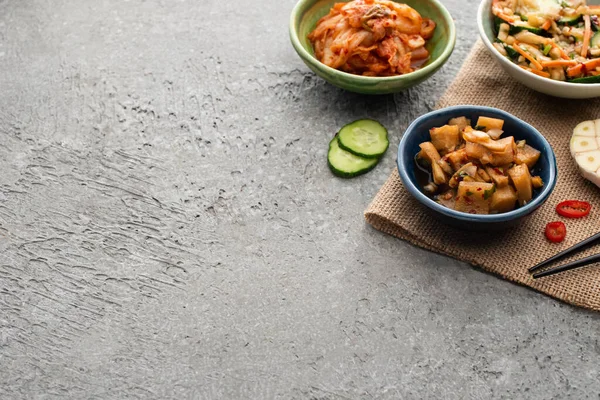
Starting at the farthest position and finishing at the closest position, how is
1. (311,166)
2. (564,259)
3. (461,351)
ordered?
(311,166) → (564,259) → (461,351)

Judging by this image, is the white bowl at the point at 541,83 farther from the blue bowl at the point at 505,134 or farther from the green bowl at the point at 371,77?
the blue bowl at the point at 505,134

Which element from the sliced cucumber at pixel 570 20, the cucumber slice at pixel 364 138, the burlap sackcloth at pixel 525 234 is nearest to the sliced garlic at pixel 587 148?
the burlap sackcloth at pixel 525 234

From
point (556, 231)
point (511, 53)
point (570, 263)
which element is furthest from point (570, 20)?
point (570, 263)

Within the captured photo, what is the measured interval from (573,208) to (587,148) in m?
0.32

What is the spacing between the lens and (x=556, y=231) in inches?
120

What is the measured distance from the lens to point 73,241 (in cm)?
308

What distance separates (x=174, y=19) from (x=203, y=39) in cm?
28

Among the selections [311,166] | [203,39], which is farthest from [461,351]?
[203,39]

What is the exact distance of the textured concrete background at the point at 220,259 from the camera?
8.79ft

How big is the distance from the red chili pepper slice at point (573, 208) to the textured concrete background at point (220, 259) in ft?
1.49

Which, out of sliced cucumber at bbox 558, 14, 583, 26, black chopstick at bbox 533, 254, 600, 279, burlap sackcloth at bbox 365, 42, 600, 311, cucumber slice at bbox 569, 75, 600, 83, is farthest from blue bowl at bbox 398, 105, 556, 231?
sliced cucumber at bbox 558, 14, 583, 26

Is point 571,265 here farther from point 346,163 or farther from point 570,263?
point 346,163

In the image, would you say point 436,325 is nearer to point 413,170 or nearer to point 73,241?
point 413,170

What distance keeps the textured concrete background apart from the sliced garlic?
2.24ft
